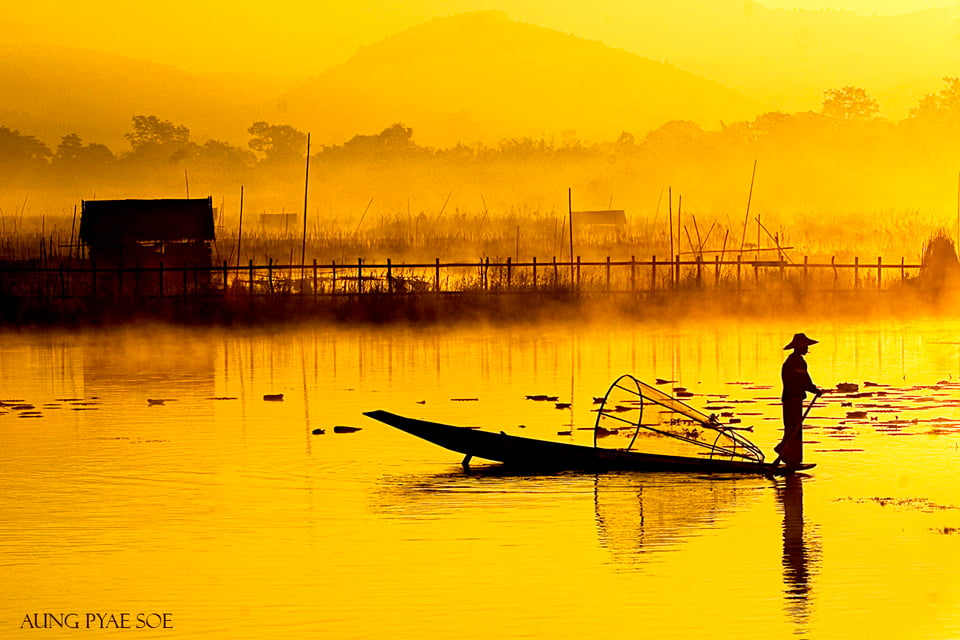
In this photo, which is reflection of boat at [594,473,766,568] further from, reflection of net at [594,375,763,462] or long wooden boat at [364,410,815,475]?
reflection of net at [594,375,763,462]

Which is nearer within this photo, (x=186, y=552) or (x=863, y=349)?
(x=186, y=552)

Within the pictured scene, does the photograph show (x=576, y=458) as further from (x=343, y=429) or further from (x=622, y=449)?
(x=343, y=429)

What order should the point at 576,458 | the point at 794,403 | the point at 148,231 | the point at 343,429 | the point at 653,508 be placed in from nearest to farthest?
the point at 653,508
the point at 576,458
the point at 794,403
the point at 343,429
the point at 148,231

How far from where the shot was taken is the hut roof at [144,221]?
2736 inches

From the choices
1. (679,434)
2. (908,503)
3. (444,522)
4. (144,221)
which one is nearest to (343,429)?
(679,434)

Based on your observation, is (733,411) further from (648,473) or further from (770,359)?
(770,359)

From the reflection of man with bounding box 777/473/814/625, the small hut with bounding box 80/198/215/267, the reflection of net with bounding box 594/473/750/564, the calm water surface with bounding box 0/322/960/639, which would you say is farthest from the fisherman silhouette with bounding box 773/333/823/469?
the small hut with bounding box 80/198/215/267

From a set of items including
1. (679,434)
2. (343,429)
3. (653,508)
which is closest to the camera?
(653,508)

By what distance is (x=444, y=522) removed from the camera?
1734cm

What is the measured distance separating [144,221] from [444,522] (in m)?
54.3

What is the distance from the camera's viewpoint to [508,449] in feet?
67.1

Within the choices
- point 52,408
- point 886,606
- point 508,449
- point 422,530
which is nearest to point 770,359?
point 52,408

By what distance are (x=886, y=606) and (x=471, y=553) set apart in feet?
12.8

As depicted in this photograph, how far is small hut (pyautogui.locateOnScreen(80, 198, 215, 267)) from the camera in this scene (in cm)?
6919
